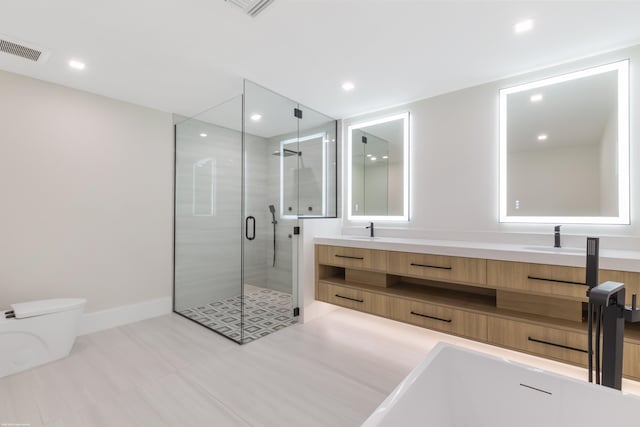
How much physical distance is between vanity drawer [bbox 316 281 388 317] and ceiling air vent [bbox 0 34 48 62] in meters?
3.15

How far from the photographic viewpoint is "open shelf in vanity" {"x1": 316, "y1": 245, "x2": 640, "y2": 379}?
1826 mm

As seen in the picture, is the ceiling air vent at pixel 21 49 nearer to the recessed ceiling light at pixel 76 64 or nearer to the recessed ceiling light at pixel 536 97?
the recessed ceiling light at pixel 76 64

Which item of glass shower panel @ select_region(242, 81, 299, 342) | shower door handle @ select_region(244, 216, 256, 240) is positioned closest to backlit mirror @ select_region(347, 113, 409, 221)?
glass shower panel @ select_region(242, 81, 299, 342)

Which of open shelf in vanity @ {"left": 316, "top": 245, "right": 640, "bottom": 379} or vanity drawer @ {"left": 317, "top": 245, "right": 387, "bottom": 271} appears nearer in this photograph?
open shelf in vanity @ {"left": 316, "top": 245, "right": 640, "bottom": 379}

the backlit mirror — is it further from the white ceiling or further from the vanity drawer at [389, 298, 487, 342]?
the vanity drawer at [389, 298, 487, 342]

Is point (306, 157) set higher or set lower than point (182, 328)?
higher

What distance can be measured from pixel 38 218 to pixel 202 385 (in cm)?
226

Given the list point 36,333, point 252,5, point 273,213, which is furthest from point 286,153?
point 36,333

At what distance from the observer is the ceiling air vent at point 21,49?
81.9 inches

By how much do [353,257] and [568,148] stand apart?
206cm

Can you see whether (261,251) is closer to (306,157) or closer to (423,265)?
(306,157)

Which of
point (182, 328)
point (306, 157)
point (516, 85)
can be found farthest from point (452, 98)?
point (182, 328)

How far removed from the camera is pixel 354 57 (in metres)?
2.31

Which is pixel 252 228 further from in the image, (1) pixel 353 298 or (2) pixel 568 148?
(2) pixel 568 148
